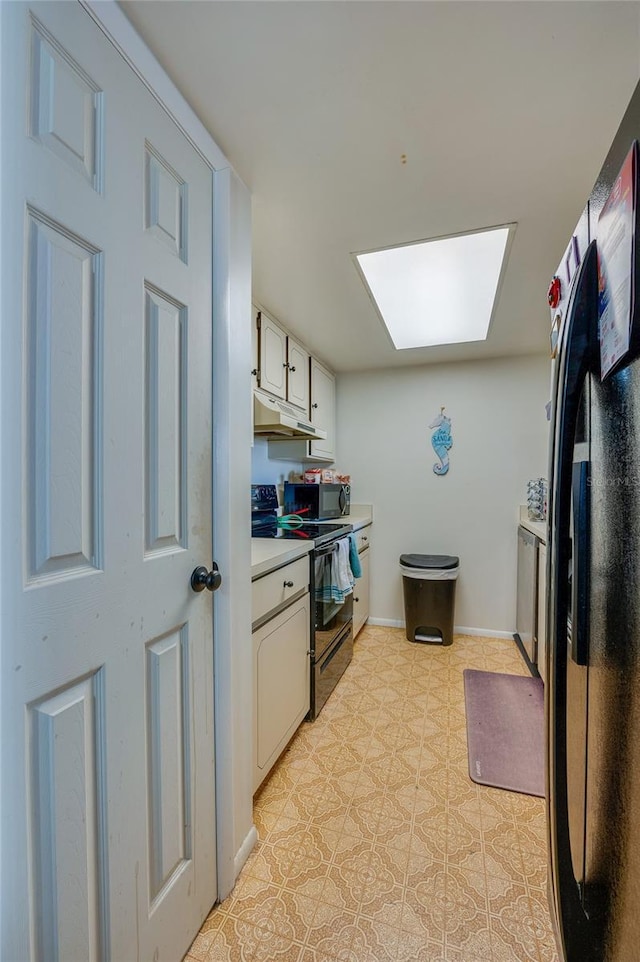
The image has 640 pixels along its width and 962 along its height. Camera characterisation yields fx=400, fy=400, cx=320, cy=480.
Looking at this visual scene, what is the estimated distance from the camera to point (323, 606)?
6.84 feet

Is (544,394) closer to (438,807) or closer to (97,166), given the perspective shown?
(438,807)

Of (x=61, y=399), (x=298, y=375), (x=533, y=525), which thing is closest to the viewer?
(x=61, y=399)

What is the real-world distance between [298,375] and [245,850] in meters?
2.34

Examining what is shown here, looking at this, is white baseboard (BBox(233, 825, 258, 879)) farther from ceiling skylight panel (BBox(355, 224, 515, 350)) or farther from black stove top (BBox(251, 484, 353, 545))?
ceiling skylight panel (BBox(355, 224, 515, 350))

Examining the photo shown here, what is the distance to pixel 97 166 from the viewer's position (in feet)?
2.41

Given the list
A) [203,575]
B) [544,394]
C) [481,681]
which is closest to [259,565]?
[203,575]

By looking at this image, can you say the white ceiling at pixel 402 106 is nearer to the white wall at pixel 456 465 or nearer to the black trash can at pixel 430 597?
the white wall at pixel 456 465

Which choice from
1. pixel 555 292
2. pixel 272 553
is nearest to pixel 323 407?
pixel 272 553

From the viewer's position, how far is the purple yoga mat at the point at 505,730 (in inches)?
63.6

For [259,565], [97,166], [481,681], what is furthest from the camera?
[481,681]

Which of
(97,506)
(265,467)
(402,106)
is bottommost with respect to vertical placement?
(97,506)

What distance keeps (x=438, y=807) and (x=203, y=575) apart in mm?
1283

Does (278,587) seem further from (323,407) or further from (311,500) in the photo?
(323,407)

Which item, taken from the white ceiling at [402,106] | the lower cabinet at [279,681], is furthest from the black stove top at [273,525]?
the white ceiling at [402,106]
